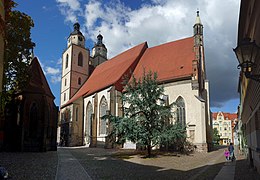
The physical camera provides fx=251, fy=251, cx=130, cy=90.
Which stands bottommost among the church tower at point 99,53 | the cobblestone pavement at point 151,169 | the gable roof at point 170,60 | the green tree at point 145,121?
the cobblestone pavement at point 151,169

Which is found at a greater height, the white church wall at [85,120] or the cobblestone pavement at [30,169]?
the white church wall at [85,120]

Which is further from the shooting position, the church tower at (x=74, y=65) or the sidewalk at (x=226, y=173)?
the church tower at (x=74, y=65)

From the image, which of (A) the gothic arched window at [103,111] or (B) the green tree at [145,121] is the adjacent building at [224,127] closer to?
(A) the gothic arched window at [103,111]

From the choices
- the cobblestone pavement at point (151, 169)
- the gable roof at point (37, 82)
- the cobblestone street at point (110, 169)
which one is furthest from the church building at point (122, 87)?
the cobblestone street at point (110, 169)

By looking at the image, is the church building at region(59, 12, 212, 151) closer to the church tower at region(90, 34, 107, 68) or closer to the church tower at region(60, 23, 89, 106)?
the church tower at region(60, 23, 89, 106)

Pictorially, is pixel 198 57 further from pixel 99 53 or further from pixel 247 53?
pixel 99 53

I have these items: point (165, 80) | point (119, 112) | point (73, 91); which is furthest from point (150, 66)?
point (73, 91)

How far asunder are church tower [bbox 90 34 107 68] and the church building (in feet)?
7.33

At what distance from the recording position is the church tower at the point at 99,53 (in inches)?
2250

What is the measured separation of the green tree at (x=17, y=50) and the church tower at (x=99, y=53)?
37.3 m

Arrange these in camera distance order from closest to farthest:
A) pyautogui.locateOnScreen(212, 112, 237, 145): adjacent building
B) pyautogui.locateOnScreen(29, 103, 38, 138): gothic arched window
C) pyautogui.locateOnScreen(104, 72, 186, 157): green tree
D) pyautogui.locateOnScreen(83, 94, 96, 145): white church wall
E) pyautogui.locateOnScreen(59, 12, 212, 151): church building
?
pyautogui.locateOnScreen(104, 72, 186, 157): green tree < pyautogui.locateOnScreen(29, 103, 38, 138): gothic arched window < pyautogui.locateOnScreen(59, 12, 212, 151): church building < pyautogui.locateOnScreen(83, 94, 96, 145): white church wall < pyautogui.locateOnScreen(212, 112, 237, 145): adjacent building

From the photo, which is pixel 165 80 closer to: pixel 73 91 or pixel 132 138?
pixel 132 138

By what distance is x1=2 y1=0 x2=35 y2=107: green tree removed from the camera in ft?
58.5

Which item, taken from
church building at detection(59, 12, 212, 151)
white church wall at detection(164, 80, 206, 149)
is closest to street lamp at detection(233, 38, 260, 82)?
white church wall at detection(164, 80, 206, 149)
